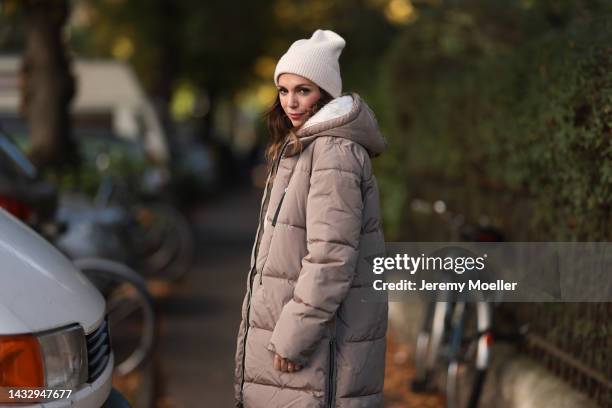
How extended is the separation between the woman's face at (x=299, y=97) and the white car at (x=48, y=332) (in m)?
0.96

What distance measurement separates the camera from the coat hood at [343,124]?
3.49 metres

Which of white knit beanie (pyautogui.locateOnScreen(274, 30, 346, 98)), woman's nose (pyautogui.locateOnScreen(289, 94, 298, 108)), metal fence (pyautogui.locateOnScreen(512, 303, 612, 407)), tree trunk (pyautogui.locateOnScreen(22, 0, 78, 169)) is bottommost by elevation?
metal fence (pyautogui.locateOnScreen(512, 303, 612, 407))

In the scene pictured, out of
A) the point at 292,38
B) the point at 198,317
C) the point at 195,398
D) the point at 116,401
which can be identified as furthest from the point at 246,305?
the point at 292,38

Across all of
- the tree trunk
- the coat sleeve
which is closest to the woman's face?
the coat sleeve

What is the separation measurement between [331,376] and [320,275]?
1.24ft

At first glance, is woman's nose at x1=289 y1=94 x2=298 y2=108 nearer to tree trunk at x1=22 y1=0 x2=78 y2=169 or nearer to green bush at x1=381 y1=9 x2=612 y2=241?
green bush at x1=381 y1=9 x2=612 y2=241

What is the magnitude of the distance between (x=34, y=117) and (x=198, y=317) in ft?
17.3

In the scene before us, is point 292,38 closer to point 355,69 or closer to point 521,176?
point 355,69

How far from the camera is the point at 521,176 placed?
20.0 ft

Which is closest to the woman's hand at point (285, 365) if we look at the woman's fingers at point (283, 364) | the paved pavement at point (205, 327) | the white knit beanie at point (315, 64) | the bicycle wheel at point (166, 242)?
the woman's fingers at point (283, 364)

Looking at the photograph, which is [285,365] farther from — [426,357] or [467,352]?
[426,357]

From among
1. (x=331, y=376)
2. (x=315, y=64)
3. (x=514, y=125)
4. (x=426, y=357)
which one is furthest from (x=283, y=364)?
(x=426, y=357)

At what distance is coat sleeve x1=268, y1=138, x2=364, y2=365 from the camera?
3375mm

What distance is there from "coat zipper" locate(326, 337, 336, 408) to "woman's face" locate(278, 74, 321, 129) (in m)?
0.73
